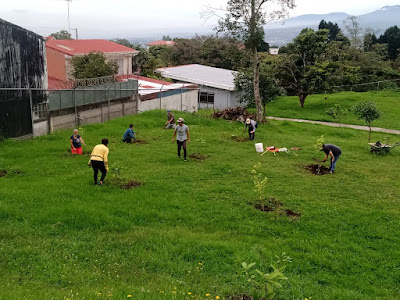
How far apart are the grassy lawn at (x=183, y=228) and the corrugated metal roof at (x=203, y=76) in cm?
2174

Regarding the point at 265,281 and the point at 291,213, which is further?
the point at 291,213

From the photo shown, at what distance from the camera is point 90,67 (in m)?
32.4

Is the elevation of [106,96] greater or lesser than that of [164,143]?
greater

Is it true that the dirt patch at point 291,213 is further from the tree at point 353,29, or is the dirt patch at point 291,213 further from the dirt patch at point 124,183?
the tree at point 353,29

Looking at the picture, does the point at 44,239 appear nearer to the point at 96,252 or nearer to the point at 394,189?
the point at 96,252

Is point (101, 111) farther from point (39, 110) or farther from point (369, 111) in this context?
point (369, 111)

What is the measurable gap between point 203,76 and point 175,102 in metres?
9.14

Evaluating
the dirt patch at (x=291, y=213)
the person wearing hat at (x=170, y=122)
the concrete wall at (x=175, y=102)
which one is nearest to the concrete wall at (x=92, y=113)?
the concrete wall at (x=175, y=102)

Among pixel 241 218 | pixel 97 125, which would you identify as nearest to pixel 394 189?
pixel 241 218

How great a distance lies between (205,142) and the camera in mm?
19297

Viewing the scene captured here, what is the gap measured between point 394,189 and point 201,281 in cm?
928

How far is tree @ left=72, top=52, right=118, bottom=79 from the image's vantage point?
32375 millimetres

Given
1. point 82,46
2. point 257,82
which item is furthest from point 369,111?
point 82,46

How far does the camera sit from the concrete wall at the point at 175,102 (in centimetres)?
2845
